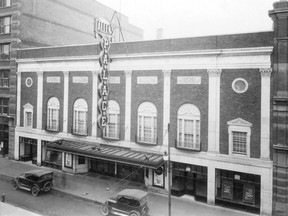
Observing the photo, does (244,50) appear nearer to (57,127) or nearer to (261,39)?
(261,39)

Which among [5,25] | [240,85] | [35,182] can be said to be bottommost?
[35,182]

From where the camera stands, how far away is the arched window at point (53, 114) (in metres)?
26.7

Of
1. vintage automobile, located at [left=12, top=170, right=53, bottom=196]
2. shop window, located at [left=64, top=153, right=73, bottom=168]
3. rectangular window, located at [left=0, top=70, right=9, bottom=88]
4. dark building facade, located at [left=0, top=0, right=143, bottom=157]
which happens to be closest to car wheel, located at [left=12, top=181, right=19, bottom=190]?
vintage automobile, located at [left=12, top=170, right=53, bottom=196]

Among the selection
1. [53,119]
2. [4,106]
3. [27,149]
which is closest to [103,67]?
[53,119]

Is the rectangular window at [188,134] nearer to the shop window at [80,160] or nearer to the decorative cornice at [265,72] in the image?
the decorative cornice at [265,72]

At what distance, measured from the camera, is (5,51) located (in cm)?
3070

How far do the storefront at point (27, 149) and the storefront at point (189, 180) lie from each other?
55.2ft

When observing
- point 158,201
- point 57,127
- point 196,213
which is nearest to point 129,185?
point 158,201

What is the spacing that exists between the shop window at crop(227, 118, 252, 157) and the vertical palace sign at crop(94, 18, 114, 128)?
401 inches

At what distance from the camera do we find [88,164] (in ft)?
84.4

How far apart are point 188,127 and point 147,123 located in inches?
142

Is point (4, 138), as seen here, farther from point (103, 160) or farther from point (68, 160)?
point (103, 160)

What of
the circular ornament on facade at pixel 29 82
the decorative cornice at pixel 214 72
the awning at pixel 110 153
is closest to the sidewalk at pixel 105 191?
the awning at pixel 110 153

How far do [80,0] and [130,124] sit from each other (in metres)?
24.3
